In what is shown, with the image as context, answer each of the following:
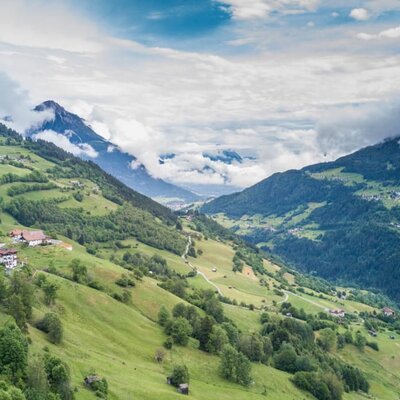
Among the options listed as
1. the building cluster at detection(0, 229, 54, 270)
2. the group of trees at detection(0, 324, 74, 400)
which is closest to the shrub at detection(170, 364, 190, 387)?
the group of trees at detection(0, 324, 74, 400)

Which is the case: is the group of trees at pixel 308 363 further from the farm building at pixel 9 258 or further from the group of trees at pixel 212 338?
the farm building at pixel 9 258

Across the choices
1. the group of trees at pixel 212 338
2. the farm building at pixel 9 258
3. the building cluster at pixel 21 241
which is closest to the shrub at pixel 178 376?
the group of trees at pixel 212 338

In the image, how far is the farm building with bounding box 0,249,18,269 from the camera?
142000 mm

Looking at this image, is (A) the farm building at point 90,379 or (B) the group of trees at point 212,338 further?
(B) the group of trees at point 212,338

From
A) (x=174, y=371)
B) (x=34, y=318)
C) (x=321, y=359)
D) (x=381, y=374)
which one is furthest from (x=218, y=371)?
(x=381, y=374)

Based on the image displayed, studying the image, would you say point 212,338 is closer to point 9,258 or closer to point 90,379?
point 90,379

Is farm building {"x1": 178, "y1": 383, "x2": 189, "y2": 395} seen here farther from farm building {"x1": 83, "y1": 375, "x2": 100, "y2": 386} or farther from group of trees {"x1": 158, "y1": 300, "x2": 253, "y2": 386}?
farm building {"x1": 83, "y1": 375, "x2": 100, "y2": 386}

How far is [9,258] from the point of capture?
482 feet

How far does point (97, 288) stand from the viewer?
145625 millimetres

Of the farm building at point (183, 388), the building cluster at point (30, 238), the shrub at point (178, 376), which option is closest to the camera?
the farm building at point (183, 388)

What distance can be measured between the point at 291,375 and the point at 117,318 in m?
60.9

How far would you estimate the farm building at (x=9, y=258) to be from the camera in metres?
142

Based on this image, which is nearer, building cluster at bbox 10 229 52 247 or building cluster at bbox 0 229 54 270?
building cluster at bbox 0 229 54 270

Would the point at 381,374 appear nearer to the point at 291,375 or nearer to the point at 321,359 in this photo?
the point at 321,359
